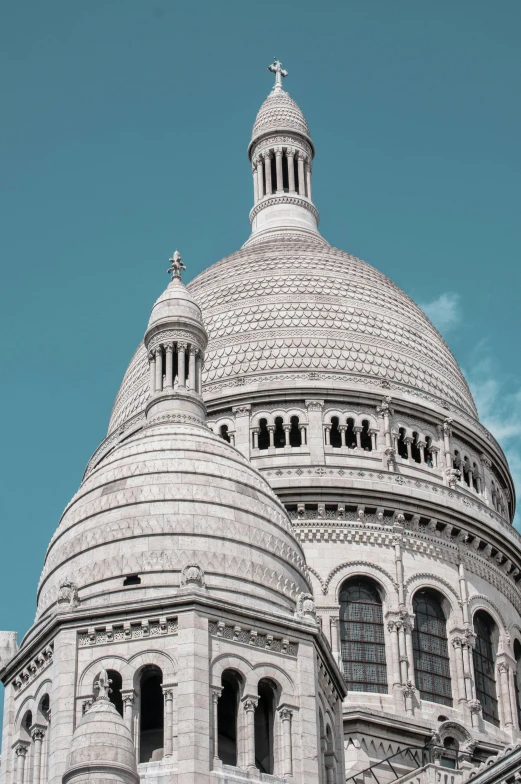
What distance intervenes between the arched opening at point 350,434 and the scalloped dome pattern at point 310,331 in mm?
1229

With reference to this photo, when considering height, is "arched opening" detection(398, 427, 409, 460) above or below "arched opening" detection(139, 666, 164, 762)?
above

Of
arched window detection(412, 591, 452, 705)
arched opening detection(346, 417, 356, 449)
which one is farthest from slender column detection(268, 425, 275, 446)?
arched window detection(412, 591, 452, 705)

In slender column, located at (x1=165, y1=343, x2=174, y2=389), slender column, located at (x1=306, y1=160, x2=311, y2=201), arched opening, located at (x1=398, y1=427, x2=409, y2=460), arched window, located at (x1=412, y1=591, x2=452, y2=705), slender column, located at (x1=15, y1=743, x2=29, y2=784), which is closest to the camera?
slender column, located at (x1=15, y1=743, x2=29, y2=784)

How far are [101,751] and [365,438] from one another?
83.8 ft

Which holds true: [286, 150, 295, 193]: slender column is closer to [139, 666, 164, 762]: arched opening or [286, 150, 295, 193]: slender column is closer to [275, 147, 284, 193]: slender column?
[275, 147, 284, 193]: slender column

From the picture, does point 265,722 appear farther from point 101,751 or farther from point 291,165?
point 291,165

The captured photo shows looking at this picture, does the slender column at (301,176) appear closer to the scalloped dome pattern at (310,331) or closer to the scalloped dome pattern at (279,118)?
the scalloped dome pattern at (279,118)

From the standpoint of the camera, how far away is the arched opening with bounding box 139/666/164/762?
114ft

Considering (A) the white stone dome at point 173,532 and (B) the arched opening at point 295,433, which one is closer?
(A) the white stone dome at point 173,532

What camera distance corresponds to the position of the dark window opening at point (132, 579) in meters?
36.8

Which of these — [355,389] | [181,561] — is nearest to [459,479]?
[355,389]

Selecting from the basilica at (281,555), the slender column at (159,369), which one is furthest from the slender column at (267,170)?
the slender column at (159,369)

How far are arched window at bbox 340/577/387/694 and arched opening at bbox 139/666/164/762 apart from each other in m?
14.6

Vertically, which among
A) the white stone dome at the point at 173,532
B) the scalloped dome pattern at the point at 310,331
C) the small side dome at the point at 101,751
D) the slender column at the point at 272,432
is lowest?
the small side dome at the point at 101,751
